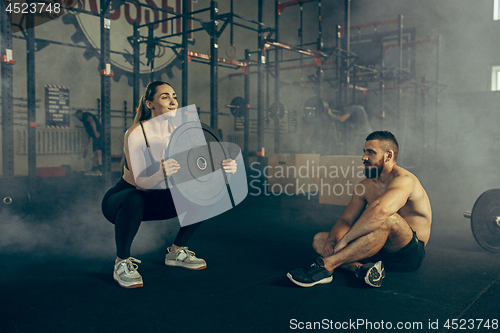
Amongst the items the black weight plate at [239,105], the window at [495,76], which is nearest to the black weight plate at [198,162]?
the black weight plate at [239,105]

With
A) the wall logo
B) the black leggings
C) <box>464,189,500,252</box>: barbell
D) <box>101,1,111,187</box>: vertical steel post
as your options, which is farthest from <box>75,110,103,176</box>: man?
<box>464,189,500,252</box>: barbell

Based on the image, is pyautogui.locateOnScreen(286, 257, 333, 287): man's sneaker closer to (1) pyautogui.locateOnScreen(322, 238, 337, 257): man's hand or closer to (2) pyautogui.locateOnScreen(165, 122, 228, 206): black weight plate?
(1) pyautogui.locateOnScreen(322, 238, 337, 257): man's hand

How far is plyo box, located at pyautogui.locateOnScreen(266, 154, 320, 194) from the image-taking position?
189 inches

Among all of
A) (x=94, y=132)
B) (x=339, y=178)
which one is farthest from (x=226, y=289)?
(x=94, y=132)

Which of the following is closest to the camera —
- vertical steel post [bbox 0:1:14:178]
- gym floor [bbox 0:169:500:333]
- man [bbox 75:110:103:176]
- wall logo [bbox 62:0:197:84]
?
gym floor [bbox 0:169:500:333]

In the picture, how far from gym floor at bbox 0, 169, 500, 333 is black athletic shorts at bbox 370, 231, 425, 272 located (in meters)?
0.05

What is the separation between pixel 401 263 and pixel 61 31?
644cm

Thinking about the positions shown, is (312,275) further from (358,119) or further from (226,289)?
(358,119)

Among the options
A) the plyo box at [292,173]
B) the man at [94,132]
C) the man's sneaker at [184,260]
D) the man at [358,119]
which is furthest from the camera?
the man at [94,132]

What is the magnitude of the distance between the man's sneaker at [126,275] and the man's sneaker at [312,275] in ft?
2.18

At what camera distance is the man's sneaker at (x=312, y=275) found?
165 centimetres

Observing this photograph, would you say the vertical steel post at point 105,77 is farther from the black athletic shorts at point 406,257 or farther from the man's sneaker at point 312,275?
the black athletic shorts at point 406,257

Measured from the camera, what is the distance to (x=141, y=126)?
174 cm

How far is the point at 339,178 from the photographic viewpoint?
13.3 ft
